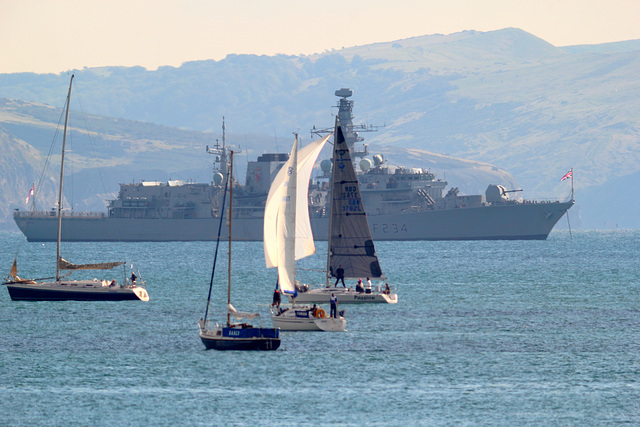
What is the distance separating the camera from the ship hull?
127938 millimetres

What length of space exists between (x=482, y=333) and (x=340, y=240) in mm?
12162

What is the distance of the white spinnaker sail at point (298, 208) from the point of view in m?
41.8

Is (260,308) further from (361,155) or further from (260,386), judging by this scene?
(361,155)

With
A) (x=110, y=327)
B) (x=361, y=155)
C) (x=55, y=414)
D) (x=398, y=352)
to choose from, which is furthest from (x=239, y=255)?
(x=55, y=414)

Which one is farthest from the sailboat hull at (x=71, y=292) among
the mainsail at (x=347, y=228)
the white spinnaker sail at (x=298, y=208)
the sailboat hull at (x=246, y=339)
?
the sailboat hull at (x=246, y=339)

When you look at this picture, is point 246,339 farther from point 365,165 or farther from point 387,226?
point 365,165

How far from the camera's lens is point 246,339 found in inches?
1436

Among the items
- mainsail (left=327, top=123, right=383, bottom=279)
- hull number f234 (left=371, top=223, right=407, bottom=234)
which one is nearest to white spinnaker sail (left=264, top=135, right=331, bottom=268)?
mainsail (left=327, top=123, right=383, bottom=279)

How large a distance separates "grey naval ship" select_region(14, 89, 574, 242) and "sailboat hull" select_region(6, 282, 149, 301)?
7533 cm

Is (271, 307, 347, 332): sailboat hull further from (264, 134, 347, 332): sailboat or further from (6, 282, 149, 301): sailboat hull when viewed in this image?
(6, 282, 149, 301): sailboat hull

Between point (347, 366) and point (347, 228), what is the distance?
19.1 meters

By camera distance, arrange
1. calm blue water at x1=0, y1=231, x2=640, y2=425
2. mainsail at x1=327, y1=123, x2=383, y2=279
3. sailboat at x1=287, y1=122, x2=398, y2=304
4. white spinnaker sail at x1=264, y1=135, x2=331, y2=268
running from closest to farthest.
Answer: calm blue water at x1=0, y1=231, x2=640, y2=425, white spinnaker sail at x1=264, y1=135, x2=331, y2=268, sailboat at x1=287, y1=122, x2=398, y2=304, mainsail at x1=327, y1=123, x2=383, y2=279

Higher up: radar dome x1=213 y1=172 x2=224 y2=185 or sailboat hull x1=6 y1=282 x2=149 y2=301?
radar dome x1=213 y1=172 x2=224 y2=185

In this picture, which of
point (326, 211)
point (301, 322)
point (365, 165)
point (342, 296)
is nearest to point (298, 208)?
point (301, 322)
